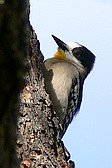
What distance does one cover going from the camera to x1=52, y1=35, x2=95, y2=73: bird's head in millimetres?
6582

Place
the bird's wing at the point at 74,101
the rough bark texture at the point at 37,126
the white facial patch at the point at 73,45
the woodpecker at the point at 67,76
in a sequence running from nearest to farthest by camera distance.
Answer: the rough bark texture at the point at 37,126 → the woodpecker at the point at 67,76 → the bird's wing at the point at 74,101 → the white facial patch at the point at 73,45

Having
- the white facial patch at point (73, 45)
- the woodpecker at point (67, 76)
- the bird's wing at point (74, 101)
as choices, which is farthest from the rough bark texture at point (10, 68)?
the white facial patch at point (73, 45)

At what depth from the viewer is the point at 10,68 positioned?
4.65 feet

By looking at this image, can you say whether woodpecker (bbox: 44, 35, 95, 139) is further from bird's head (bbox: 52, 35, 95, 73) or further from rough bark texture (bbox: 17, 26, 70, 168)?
rough bark texture (bbox: 17, 26, 70, 168)

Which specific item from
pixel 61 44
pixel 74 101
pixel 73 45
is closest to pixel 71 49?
pixel 73 45

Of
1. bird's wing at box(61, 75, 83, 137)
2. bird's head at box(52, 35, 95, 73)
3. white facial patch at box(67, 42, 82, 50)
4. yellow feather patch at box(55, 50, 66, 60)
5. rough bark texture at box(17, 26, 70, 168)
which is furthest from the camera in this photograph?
white facial patch at box(67, 42, 82, 50)

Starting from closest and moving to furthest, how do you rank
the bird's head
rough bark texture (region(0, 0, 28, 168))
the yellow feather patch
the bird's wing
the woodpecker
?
rough bark texture (region(0, 0, 28, 168)) → the woodpecker → the bird's wing → the yellow feather patch → the bird's head

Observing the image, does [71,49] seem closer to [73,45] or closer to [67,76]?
[73,45]

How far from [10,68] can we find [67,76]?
4294 mm

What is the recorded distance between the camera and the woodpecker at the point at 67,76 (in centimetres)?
520

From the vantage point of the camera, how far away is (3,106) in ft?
4.61

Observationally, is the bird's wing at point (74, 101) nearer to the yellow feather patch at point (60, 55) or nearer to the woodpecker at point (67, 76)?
the woodpecker at point (67, 76)

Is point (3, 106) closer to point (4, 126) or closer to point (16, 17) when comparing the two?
point (4, 126)

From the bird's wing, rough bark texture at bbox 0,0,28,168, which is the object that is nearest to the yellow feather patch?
the bird's wing
